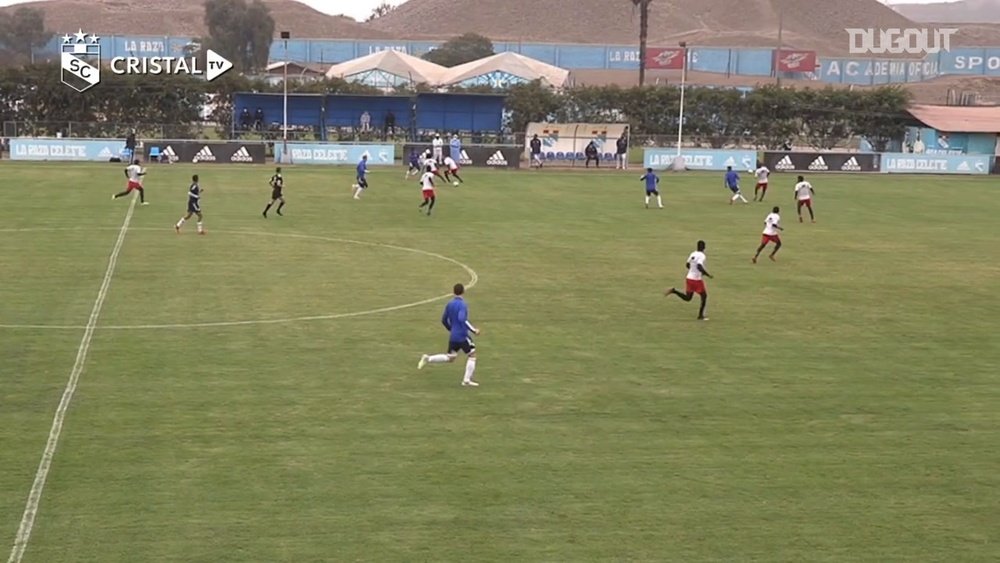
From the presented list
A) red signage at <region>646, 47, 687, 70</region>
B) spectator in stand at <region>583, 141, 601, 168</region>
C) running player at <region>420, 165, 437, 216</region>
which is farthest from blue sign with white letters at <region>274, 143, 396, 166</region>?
red signage at <region>646, 47, 687, 70</region>

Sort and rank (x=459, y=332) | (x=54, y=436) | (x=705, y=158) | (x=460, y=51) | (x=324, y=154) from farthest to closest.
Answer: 1. (x=460, y=51)
2. (x=705, y=158)
3. (x=324, y=154)
4. (x=459, y=332)
5. (x=54, y=436)

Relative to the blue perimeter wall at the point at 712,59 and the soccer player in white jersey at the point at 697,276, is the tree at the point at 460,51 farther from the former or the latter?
the soccer player in white jersey at the point at 697,276

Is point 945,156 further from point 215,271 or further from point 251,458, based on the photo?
point 251,458

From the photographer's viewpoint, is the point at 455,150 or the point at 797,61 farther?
the point at 797,61

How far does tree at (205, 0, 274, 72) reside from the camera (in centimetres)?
14288

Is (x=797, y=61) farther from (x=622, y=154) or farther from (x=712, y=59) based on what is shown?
(x=622, y=154)

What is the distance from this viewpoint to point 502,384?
1984 centimetres

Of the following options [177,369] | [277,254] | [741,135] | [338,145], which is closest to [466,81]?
[741,135]

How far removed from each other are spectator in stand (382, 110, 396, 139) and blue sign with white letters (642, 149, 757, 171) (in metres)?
18.8

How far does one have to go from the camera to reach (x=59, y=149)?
64.7 metres

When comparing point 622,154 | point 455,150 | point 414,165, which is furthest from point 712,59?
point 414,165

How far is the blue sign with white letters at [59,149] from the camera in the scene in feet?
211

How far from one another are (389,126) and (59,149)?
2257 cm

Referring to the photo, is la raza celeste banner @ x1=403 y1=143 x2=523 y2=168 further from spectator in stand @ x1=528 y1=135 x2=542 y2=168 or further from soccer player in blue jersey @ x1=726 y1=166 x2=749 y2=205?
soccer player in blue jersey @ x1=726 y1=166 x2=749 y2=205
